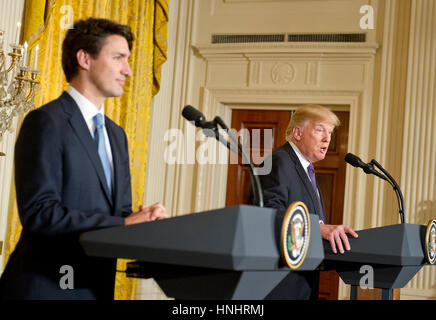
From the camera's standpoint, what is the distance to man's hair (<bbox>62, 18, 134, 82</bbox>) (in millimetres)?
1948

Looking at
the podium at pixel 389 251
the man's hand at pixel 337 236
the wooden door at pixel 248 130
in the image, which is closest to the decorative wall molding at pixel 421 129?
the wooden door at pixel 248 130

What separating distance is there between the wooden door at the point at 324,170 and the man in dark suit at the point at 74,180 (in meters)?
4.78

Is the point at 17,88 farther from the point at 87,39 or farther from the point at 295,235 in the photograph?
the point at 295,235

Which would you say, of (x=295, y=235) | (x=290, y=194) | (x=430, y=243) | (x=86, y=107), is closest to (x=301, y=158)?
(x=290, y=194)

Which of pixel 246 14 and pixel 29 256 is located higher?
pixel 246 14

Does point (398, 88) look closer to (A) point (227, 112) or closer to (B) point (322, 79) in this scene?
(B) point (322, 79)

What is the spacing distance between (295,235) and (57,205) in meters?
0.69

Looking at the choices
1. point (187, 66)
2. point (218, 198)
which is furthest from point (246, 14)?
point (218, 198)

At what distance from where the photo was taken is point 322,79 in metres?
6.64

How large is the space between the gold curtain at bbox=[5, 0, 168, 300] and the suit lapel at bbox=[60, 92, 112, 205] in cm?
298

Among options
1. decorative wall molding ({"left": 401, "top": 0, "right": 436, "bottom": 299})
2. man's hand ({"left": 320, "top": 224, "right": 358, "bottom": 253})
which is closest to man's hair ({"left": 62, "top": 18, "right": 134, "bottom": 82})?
man's hand ({"left": 320, "top": 224, "right": 358, "bottom": 253})

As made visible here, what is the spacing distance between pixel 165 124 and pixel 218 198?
3.46 ft

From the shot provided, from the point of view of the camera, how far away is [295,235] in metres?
1.78

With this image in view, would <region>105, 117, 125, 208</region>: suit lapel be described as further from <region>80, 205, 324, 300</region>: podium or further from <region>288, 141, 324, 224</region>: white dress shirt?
<region>288, 141, 324, 224</region>: white dress shirt
